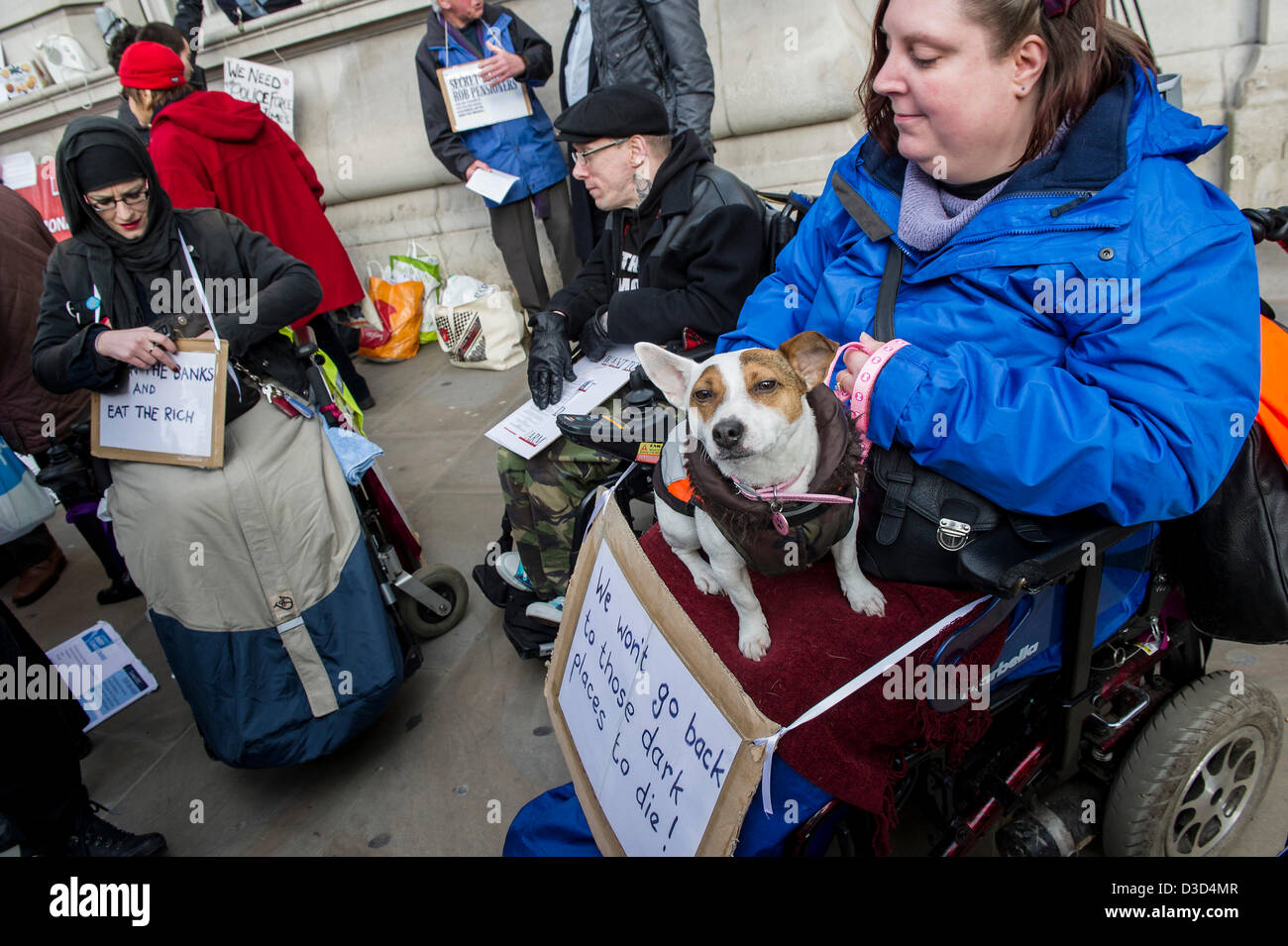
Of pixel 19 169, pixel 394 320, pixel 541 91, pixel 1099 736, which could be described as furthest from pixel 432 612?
pixel 19 169

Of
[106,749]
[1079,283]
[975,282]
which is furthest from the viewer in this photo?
[106,749]

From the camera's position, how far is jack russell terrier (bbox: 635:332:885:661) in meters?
1.43

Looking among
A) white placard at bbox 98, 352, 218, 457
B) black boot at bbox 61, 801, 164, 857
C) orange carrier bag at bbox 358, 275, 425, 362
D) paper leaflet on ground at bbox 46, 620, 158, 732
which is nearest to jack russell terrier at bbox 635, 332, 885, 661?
white placard at bbox 98, 352, 218, 457

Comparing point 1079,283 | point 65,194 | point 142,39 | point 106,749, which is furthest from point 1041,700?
point 142,39

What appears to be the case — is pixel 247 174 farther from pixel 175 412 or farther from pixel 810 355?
pixel 810 355

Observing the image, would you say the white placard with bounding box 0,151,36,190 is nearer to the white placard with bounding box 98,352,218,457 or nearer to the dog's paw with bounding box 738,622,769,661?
the white placard with bounding box 98,352,218,457

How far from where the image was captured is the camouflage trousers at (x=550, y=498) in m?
2.61

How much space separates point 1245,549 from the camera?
1.44 metres

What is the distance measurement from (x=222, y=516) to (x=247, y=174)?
3.00m

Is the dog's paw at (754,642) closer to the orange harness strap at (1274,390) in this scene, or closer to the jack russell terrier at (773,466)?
Answer: the jack russell terrier at (773,466)

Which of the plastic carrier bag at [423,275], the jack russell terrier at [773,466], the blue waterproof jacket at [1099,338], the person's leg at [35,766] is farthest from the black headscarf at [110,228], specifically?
the plastic carrier bag at [423,275]
